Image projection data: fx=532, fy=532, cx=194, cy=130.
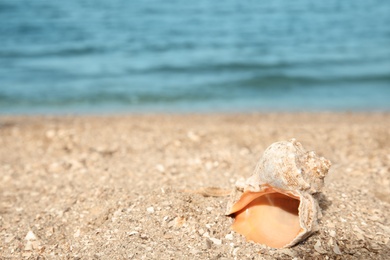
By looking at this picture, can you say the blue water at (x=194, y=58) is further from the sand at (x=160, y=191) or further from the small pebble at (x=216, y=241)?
the small pebble at (x=216, y=241)

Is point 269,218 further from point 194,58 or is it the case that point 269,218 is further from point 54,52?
point 54,52

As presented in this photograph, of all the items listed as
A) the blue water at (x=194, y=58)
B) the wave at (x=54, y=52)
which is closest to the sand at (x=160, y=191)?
the blue water at (x=194, y=58)

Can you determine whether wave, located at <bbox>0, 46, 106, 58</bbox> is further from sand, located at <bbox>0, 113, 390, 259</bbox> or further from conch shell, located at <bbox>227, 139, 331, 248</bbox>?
conch shell, located at <bbox>227, 139, 331, 248</bbox>

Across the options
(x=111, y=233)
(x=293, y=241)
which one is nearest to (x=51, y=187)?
(x=111, y=233)

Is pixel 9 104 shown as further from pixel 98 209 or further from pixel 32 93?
pixel 98 209

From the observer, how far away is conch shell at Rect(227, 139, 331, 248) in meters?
3.03

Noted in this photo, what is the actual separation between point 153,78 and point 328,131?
589 centimetres

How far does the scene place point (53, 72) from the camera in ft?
40.8

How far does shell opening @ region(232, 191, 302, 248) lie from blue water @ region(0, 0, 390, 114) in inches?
255

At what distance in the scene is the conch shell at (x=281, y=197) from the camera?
3.03 metres

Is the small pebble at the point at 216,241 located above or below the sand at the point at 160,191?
above

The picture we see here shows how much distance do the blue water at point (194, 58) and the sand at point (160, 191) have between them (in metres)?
2.97

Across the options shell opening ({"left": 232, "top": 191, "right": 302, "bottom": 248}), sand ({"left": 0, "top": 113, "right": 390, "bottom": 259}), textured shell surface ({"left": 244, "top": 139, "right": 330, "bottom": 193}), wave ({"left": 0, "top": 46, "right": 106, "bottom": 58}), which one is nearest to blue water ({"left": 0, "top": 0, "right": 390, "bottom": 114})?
wave ({"left": 0, "top": 46, "right": 106, "bottom": 58})

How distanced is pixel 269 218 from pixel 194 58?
10.5 m
